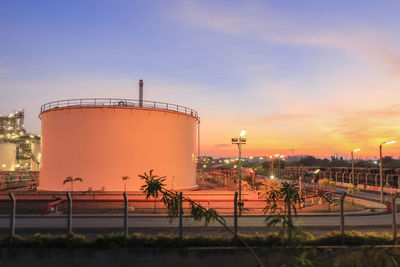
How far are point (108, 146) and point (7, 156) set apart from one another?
3981 cm

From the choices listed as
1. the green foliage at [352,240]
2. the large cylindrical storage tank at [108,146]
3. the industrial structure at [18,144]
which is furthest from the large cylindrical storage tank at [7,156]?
the green foliage at [352,240]

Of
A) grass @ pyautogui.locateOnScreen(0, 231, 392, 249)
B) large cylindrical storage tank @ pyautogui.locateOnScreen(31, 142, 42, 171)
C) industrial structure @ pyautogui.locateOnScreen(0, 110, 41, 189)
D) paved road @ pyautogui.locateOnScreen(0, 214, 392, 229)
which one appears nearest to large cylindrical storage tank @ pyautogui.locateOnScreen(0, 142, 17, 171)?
industrial structure @ pyautogui.locateOnScreen(0, 110, 41, 189)

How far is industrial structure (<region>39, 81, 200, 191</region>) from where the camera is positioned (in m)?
29.8

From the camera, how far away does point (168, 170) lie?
105 ft

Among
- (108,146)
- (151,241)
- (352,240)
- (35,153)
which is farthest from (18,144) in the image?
(352,240)

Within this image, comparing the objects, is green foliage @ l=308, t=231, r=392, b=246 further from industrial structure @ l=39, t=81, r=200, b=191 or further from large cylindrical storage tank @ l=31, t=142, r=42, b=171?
large cylindrical storage tank @ l=31, t=142, r=42, b=171

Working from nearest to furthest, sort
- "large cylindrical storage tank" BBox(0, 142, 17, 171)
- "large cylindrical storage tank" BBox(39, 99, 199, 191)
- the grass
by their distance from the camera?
1. the grass
2. "large cylindrical storage tank" BBox(39, 99, 199, 191)
3. "large cylindrical storage tank" BBox(0, 142, 17, 171)

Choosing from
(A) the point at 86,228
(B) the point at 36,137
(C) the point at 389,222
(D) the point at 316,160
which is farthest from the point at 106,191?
(D) the point at 316,160

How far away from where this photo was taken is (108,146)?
29984 mm

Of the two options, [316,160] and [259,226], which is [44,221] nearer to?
[259,226]

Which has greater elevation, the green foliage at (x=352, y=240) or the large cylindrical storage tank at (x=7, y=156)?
the large cylindrical storage tank at (x=7, y=156)

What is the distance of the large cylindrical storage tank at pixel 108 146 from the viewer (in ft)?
97.7

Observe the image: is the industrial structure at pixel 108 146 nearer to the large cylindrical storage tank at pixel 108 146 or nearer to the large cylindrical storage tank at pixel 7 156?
the large cylindrical storage tank at pixel 108 146

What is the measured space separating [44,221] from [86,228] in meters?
3.35
